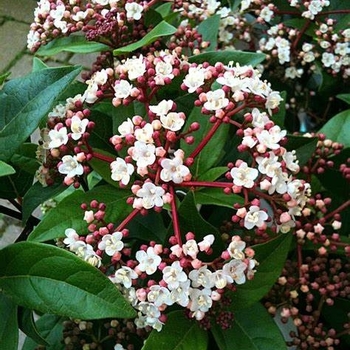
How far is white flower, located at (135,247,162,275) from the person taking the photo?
593 mm

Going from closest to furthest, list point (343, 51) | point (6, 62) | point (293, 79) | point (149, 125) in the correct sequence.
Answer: point (149, 125), point (343, 51), point (293, 79), point (6, 62)

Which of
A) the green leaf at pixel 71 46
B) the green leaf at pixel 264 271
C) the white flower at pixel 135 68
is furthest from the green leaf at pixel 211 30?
the green leaf at pixel 264 271

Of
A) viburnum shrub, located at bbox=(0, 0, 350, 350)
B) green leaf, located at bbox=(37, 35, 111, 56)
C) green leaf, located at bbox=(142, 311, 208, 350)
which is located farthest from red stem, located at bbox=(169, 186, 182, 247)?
green leaf, located at bbox=(37, 35, 111, 56)

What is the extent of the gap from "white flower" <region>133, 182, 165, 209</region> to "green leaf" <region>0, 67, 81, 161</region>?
14 cm

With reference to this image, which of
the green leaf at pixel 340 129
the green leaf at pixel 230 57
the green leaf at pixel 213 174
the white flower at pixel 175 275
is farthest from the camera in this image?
the green leaf at pixel 340 129

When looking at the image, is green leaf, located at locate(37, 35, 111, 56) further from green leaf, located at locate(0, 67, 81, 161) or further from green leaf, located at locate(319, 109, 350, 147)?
green leaf, located at locate(319, 109, 350, 147)

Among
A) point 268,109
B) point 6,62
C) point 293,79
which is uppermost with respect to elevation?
point 268,109

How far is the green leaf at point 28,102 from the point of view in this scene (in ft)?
2.15

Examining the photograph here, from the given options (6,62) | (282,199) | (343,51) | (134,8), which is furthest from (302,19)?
(6,62)

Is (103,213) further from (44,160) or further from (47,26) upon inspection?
(47,26)

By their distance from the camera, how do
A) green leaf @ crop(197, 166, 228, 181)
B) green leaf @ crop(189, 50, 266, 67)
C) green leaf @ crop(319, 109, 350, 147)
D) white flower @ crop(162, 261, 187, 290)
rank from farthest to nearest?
1. green leaf @ crop(319, 109, 350, 147)
2. green leaf @ crop(189, 50, 266, 67)
3. green leaf @ crop(197, 166, 228, 181)
4. white flower @ crop(162, 261, 187, 290)

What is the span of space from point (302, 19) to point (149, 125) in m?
0.57

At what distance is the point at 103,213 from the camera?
2.06 feet

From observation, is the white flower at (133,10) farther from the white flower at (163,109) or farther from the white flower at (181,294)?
the white flower at (181,294)
